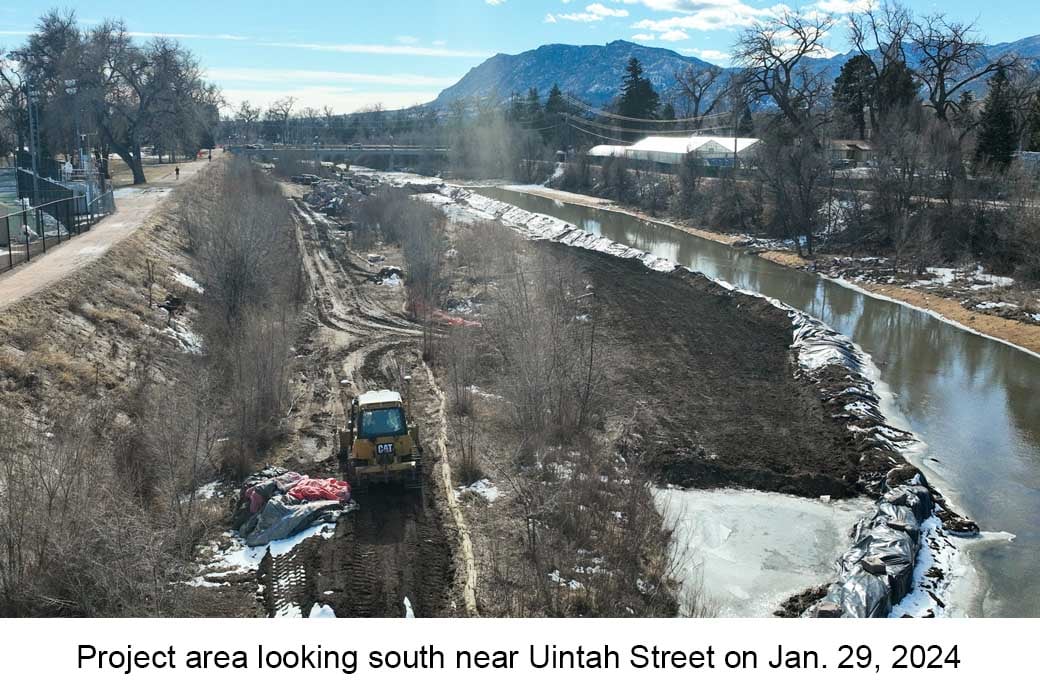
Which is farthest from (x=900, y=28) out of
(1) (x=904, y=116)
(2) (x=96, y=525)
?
(2) (x=96, y=525)

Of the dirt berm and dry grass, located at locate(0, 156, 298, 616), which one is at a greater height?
dry grass, located at locate(0, 156, 298, 616)

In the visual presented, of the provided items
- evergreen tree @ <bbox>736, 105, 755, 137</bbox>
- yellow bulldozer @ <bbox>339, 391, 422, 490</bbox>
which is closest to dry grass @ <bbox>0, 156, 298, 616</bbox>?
yellow bulldozer @ <bbox>339, 391, 422, 490</bbox>

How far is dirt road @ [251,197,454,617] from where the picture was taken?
13281 mm

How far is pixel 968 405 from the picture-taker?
1013 inches

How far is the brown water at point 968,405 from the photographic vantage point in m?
16.1

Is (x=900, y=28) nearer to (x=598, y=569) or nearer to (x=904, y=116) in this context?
(x=904, y=116)

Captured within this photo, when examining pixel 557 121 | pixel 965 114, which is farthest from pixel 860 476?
pixel 557 121

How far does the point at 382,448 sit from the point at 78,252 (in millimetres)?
21255

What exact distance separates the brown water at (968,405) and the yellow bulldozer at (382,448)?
10493 millimetres

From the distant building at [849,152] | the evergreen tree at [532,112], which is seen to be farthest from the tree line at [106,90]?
the evergreen tree at [532,112]

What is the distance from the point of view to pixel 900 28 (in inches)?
2788

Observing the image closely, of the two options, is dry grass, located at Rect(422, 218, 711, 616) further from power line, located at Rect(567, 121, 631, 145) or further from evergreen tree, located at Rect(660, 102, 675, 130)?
evergreen tree, located at Rect(660, 102, 675, 130)

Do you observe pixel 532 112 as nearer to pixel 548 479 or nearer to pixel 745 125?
pixel 745 125

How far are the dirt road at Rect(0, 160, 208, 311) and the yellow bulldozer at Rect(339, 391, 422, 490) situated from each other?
1224cm
